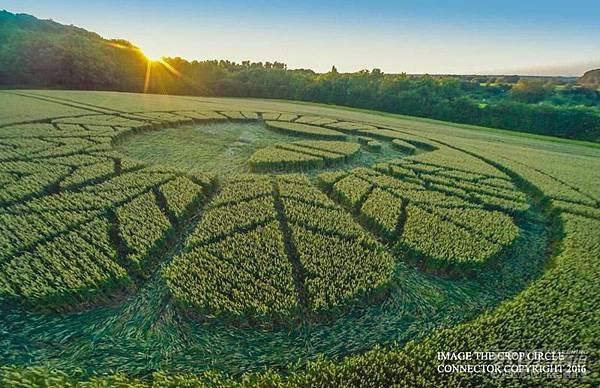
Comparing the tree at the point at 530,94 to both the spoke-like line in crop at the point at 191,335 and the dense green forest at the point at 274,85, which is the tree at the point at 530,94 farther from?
the spoke-like line in crop at the point at 191,335

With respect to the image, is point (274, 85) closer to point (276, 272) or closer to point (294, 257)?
point (294, 257)

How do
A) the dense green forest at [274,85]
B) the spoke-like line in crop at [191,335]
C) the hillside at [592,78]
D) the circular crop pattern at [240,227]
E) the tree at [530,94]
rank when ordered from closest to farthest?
the spoke-like line in crop at [191,335], the circular crop pattern at [240,227], the dense green forest at [274,85], the tree at [530,94], the hillside at [592,78]

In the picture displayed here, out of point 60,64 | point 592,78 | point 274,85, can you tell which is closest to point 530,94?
point 274,85

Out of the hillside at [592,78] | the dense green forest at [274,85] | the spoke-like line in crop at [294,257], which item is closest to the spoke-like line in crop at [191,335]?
the spoke-like line in crop at [294,257]

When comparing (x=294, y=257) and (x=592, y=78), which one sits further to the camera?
(x=592, y=78)

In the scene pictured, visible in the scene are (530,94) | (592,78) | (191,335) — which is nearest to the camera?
(191,335)

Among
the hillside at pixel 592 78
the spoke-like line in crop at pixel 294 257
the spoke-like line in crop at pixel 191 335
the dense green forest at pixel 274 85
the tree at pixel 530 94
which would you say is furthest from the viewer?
the hillside at pixel 592 78
